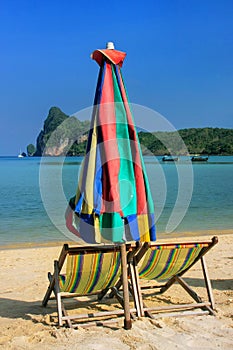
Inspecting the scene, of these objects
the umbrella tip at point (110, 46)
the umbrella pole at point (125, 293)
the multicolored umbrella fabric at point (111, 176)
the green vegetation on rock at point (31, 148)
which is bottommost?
the umbrella pole at point (125, 293)

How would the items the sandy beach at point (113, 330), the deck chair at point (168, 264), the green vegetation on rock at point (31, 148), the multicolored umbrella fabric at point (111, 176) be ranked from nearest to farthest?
the sandy beach at point (113, 330) < the multicolored umbrella fabric at point (111, 176) < the deck chair at point (168, 264) < the green vegetation on rock at point (31, 148)

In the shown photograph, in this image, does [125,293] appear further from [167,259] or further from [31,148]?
[31,148]

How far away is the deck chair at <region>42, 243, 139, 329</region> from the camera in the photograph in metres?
3.69

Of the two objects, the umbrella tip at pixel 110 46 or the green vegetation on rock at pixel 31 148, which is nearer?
the umbrella tip at pixel 110 46

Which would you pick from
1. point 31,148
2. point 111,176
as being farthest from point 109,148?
point 31,148

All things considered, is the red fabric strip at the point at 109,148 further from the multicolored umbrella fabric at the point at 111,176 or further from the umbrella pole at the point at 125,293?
the umbrella pole at the point at 125,293

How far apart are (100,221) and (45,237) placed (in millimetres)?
7410

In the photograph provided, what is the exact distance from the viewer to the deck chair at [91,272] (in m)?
3.69

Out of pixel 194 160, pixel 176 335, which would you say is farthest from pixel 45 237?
pixel 194 160

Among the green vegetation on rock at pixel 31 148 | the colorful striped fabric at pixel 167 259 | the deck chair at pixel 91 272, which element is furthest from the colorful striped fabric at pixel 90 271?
the green vegetation on rock at pixel 31 148

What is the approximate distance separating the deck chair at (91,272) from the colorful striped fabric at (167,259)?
21 centimetres

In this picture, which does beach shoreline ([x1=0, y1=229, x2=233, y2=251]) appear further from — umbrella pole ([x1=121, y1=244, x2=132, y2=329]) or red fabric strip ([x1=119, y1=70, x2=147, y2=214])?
red fabric strip ([x1=119, y1=70, x2=147, y2=214])

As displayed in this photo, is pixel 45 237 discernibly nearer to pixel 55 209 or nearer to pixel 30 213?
pixel 30 213

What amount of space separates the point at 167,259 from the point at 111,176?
941 millimetres
